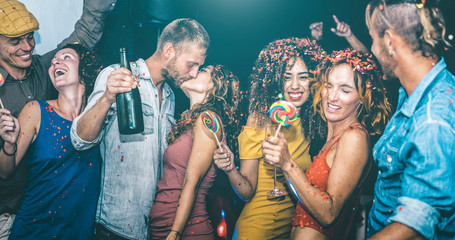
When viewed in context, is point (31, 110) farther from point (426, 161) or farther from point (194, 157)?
point (426, 161)

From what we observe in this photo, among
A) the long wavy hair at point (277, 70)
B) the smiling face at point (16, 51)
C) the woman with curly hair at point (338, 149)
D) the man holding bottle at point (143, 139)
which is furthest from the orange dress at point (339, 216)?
the smiling face at point (16, 51)

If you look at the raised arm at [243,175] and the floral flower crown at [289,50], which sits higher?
the floral flower crown at [289,50]

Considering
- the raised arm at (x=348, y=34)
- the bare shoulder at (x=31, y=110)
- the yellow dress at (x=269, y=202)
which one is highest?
the raised arm at (x=348, y=34)

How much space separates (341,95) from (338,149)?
0.39m

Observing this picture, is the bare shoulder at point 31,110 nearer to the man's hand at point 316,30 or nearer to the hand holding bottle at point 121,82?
the hand holding bottle at point 121,82

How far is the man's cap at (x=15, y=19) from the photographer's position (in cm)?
206

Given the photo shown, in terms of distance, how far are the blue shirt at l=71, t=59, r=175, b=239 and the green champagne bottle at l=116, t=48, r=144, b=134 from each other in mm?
101

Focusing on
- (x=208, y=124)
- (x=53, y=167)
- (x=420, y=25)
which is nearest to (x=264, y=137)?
(x=208, y=124)

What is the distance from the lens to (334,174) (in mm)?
1642

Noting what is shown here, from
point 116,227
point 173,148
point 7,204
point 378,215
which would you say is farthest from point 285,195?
Answer: point 7,204

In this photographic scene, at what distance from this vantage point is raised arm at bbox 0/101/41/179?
76.8 inches

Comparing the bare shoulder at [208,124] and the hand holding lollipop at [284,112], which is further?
the bare shoulder at [208,124]

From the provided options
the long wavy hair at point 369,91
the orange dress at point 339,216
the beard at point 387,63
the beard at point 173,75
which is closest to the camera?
the beard at point 387,63

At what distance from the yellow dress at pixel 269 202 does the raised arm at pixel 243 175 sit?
3 cm
